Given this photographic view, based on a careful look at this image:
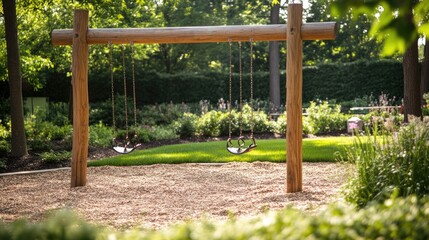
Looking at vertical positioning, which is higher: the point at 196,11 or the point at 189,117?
the point at 196,11

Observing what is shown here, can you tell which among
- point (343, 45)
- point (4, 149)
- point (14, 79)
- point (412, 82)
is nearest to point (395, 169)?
point (412, 82)

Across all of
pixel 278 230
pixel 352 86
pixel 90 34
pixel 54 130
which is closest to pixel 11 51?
pixel 54 130

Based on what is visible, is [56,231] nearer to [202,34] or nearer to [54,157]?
[202,34]

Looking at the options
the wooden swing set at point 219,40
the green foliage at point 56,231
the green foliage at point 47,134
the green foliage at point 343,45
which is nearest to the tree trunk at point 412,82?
the wooden swing set at point 219,40

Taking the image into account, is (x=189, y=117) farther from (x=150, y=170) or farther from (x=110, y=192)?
(x=110, y=192)

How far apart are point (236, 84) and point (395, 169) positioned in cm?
1793

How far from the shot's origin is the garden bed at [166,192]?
692cm

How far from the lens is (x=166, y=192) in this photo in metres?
8.52

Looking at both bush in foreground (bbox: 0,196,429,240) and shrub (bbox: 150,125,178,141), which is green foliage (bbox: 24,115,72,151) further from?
bush in foreground (bbox: 0,196,429,240)

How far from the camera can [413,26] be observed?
2658mm

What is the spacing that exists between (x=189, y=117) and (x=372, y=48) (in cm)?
1811

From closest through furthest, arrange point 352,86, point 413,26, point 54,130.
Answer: point 413,26
point 54,130
point 352,86

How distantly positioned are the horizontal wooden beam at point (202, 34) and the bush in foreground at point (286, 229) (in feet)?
15.5

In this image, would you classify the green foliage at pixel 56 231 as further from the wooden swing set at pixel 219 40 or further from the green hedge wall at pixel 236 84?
the green hedge wall at pixel 236 84
